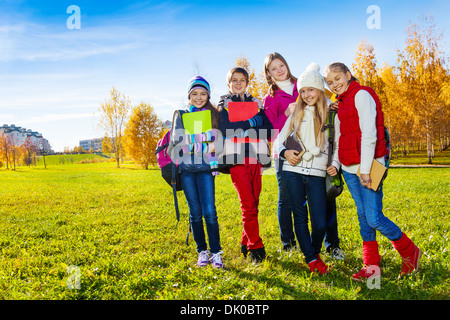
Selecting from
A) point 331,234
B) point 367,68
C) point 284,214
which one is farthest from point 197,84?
point 367,68

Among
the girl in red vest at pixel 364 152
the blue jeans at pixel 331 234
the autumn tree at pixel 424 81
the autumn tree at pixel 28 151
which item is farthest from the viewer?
the autumn tree at pixel 28 151

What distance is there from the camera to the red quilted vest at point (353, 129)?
3.29 meters

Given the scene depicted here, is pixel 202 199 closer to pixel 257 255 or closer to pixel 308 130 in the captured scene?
pixel 257 255

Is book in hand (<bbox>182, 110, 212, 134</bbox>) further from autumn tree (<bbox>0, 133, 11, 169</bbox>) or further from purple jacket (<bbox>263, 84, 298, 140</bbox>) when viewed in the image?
autumn tree (<bbox>0, 133, 11, 169</bbox>)

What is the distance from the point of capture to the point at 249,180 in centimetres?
397

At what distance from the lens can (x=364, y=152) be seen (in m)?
3.22

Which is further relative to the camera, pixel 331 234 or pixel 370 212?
pixel 331 234

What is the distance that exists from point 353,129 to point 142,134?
31005 mm

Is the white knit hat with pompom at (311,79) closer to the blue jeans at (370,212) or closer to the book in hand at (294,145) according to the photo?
the book in hand at (294,145)

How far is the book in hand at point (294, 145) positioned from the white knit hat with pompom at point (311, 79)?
0.62m

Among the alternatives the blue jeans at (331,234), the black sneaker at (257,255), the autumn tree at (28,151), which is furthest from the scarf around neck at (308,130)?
the autumn tree at (28,151)
